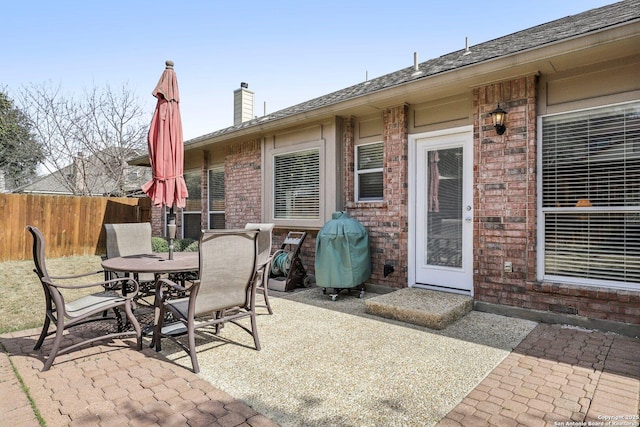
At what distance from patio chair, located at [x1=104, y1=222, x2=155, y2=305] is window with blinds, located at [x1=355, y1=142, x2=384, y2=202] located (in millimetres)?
3427

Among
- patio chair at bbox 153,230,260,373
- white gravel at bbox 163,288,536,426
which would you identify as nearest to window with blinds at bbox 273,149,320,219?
white gravel at bbox 163,288,536,426

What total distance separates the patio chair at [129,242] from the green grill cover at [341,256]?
2.37m

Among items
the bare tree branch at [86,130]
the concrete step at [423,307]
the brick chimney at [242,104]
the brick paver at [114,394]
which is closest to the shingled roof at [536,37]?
the concrete step at [423,307]

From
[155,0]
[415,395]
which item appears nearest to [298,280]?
[415,395]

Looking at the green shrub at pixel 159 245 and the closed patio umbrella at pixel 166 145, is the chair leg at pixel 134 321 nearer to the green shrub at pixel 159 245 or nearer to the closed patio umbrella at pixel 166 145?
the closed patio umbrella at pixel 166 145

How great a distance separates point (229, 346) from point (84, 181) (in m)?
15.3

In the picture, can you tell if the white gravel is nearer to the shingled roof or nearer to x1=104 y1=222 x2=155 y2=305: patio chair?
x1=104 y1=222 x2=155 y2=305: patio chair

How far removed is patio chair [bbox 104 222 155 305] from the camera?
4.89 m

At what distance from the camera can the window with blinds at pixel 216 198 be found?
29.7ft

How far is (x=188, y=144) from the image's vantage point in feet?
28.7

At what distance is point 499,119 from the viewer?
4398 mm

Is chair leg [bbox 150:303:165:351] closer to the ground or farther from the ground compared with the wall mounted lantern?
closer to the ground

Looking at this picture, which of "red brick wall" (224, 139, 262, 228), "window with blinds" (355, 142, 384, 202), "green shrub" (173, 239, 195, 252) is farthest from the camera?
"green shrub" (173, 239, 195, 252)

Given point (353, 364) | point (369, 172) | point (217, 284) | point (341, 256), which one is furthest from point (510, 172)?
point (217, 284)
